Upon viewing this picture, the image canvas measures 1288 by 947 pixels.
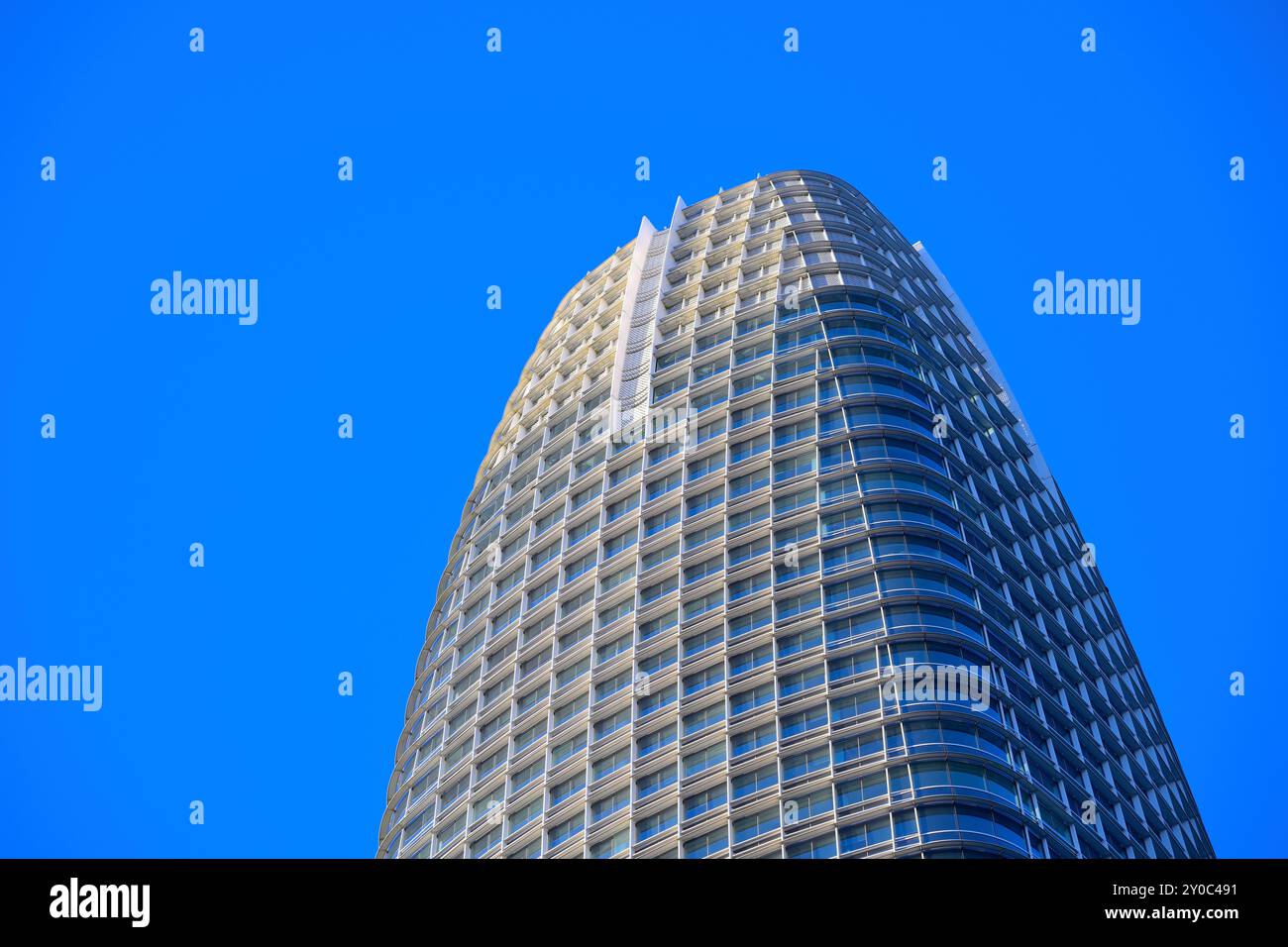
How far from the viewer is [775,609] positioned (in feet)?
308

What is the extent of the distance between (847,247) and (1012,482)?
2149cm

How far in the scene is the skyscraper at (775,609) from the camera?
8481 cm

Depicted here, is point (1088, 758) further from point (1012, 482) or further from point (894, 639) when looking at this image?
point (1012, 482)

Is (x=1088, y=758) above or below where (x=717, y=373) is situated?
below

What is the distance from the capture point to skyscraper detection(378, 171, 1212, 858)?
84.8 metres

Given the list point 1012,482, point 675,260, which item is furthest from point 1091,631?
point 675,260

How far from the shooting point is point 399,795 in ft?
365

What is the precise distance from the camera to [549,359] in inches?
5246
